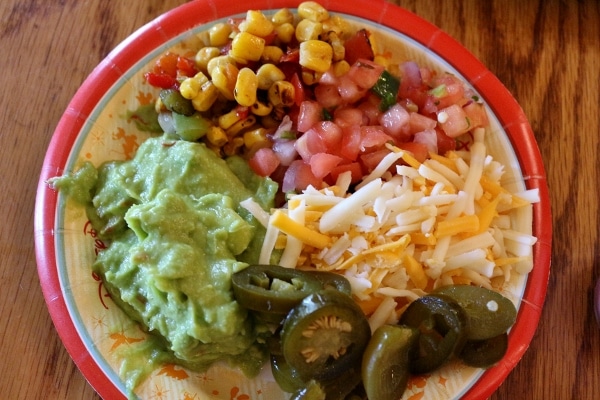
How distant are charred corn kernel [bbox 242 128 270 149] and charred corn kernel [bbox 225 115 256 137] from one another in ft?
0.10

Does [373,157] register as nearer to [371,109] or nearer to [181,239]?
[371,109]

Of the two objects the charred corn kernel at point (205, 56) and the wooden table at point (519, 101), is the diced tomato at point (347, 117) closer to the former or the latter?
the charred corn kernel at point (205, 56)

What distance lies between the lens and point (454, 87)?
2.42 metres

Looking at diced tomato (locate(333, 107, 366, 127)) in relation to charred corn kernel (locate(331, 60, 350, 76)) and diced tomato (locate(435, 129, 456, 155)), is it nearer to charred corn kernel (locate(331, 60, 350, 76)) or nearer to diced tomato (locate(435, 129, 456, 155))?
charred corn kernel (locate(331, 60, 350, 76))

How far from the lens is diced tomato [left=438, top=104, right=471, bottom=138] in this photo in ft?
7.70

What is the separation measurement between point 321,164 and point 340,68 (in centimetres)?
45

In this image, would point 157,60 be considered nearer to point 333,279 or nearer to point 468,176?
point 333,279

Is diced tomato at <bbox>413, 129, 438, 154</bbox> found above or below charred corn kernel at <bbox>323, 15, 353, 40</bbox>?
below

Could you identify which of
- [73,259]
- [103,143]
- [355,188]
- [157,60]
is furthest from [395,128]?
[73,259]

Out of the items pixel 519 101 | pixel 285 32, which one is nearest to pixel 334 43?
pixel 285 32

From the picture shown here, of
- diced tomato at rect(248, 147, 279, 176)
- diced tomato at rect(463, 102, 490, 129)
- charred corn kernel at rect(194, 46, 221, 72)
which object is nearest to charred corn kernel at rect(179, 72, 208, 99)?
charred corn kernel at rect(194, 46, 221, 72)

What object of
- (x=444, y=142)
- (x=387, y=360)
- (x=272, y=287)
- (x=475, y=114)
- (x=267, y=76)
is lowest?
(x=387, y=360)

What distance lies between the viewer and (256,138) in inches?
92.0

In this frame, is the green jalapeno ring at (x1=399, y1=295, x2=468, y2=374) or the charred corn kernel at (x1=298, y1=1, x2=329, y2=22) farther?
the charred corn kernel at (x1=298, y1=1, x2=329, y2=22)
